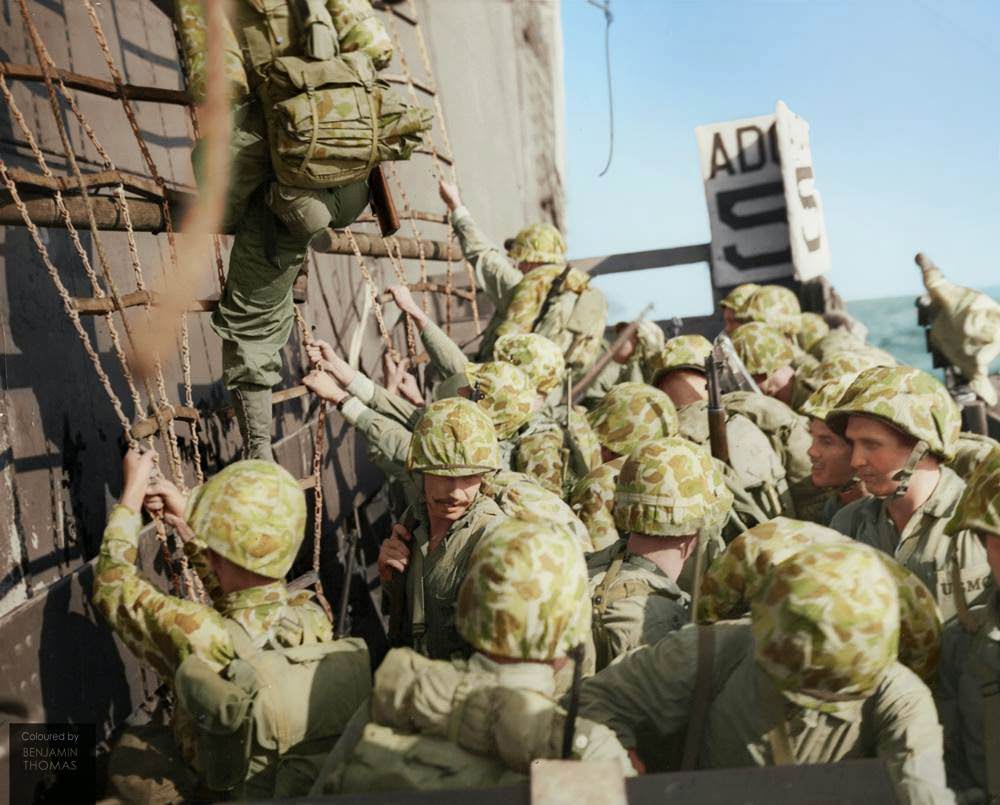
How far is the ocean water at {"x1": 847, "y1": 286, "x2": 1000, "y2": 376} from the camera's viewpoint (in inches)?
1799

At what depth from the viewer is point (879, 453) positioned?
3.76 metres

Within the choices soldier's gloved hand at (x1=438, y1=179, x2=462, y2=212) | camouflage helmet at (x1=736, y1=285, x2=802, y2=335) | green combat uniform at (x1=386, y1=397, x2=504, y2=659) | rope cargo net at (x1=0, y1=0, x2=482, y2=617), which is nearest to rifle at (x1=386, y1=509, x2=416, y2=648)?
green combat uniform at (x1=386, y1=397, x2=504, y2=659)

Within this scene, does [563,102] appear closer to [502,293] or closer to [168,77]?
[502,293]

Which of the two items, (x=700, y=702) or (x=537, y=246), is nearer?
(x=700, y=702)

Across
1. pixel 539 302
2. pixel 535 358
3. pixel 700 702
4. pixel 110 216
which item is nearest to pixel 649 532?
pixel 700 702

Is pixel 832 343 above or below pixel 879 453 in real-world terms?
above

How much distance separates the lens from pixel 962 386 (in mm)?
8219

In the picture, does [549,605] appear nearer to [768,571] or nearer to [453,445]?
[768,571]

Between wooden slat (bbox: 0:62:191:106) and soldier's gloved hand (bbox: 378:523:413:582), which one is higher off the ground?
wooden slat (bbox: 0:62:191:106)

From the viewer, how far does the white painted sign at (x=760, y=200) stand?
11586mm

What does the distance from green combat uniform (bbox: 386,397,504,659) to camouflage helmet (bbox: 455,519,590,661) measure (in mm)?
1174

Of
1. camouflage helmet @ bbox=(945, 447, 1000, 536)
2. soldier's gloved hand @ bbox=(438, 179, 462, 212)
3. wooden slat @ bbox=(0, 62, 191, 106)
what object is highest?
wooden slat @ bbox=(0, 62, 191, 106)

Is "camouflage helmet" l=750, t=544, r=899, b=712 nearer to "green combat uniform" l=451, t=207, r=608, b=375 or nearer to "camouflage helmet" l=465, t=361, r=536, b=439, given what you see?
"camouflage helmet" l=465, t=361, r=536, b=439

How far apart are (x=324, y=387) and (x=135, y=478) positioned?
67.2 inches
